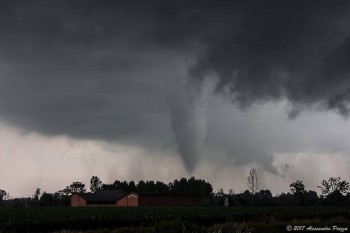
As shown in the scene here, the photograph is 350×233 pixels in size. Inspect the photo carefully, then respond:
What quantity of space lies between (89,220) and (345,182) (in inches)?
4407

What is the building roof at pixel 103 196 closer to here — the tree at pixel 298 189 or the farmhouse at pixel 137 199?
the farmhouse at pixel 137 199

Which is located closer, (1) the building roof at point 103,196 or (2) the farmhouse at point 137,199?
(2) the farmhouse at point 137,199

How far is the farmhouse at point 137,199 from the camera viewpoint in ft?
413

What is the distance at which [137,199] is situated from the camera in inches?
4934

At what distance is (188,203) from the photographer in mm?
130125

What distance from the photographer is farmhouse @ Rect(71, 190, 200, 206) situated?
12575 centimetres

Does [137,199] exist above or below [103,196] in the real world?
below

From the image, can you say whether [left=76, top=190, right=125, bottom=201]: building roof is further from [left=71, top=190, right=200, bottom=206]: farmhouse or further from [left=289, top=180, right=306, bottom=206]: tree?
[left=289, top=180, right=306, bottom=206]: tree

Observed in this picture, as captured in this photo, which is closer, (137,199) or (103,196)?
(137,199)

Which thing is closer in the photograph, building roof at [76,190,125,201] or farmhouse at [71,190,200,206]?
farmhouse at [71,190,200,206]

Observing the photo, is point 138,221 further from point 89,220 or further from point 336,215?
point 336,215

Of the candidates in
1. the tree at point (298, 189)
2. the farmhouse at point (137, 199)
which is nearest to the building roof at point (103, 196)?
the farmhouse at point (137, 199)

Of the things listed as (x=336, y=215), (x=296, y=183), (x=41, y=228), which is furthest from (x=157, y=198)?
(x=41, y=228)

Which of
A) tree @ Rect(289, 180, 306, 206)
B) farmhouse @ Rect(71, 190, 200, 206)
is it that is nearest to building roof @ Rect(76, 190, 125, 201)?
farmhouse @ Rect(71, 190, 200, 206)
